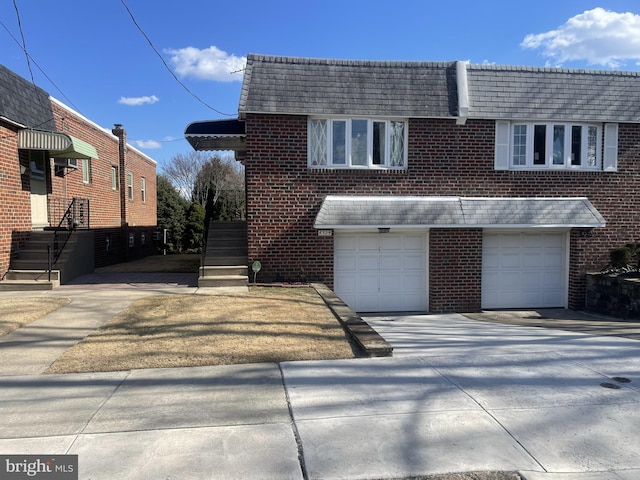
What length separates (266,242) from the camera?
39.0 ft

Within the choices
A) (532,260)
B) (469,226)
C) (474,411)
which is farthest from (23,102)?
(532,260)

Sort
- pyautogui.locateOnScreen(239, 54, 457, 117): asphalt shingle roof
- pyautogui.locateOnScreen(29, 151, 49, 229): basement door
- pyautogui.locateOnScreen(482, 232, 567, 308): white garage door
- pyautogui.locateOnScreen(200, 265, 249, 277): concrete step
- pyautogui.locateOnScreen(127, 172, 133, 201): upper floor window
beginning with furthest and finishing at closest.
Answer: pyautogui.locateOnScreen(127, 172, 133, 201): upper floor window → pyautogui.locateOnScreen(482, 232, 567, 308): white garage door → pyautogui.locateOnScreen(29, 151, 49, 229): basement door → pyautogui.locateOnScreen(239, 54, 457, 117): asphalt shingle roof → pyautogui.locateOnScreen(200, 265, 249, 277): concrete step

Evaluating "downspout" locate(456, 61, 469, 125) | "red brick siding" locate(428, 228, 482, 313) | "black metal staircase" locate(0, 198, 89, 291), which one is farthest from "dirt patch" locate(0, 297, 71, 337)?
"downspout" locate(456, 61, 469, 125)

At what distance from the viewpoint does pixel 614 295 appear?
38.8 ft

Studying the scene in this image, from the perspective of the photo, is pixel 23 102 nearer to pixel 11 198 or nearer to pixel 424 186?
pixel 11 198

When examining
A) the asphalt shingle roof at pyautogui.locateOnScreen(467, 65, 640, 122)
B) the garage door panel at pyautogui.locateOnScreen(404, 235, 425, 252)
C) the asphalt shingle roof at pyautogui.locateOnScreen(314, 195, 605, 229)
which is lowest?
the garage door panel at pyautogui.locateOnScreen(404, 235, 425, 252)

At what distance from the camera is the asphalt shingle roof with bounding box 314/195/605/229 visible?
454 inches

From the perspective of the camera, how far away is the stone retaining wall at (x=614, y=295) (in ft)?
36.9

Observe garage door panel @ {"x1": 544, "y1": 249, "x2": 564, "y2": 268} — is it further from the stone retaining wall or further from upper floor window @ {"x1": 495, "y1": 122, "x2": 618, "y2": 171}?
upper floor window @ {"x1": 495, "y1": 122, "x2": 618, "y2": 171}

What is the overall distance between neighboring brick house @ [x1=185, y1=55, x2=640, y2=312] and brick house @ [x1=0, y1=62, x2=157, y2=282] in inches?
167

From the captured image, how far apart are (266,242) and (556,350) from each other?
746 centimetres

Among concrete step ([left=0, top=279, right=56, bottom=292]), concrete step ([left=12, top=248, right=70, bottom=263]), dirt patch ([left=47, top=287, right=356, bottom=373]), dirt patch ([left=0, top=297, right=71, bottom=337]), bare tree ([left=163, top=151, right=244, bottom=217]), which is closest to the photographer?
dirt patch ([left=47, top=287, right=356, bottom=373])

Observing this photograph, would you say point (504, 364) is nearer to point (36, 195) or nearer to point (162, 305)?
point (162, 305)

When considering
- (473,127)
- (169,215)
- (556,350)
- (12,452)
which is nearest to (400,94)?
(473,127)
